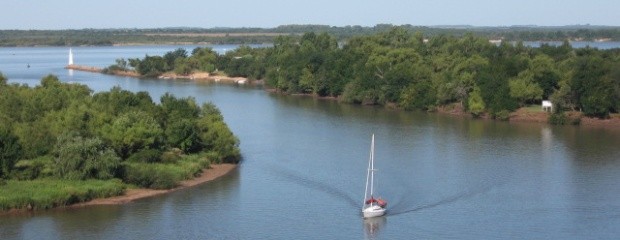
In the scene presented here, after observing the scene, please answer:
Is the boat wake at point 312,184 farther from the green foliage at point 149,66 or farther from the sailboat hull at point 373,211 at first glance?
the green foliage at point 149,66

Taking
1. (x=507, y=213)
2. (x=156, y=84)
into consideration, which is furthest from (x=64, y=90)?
(x=156, y=84)

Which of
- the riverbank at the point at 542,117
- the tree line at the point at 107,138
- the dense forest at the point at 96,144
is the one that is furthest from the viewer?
the riverbank at the point at 542,117

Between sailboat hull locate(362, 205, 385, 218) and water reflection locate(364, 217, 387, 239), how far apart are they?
3.7 inches

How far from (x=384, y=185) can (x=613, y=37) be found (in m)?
113

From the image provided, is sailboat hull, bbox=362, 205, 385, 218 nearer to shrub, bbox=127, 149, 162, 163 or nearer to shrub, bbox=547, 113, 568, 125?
shrub, bbox=127, 149, 162, 163

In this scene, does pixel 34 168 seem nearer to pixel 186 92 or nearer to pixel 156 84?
pixel 186 92

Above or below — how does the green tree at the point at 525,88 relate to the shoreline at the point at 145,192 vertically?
above

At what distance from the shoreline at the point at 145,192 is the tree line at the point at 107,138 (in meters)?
0.24

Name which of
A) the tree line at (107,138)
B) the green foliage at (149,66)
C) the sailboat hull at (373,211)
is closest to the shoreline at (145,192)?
the tree line at (107,138)

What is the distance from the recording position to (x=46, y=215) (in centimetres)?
2234

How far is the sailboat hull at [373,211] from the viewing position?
22.1 m

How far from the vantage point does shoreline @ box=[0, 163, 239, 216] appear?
2309cm

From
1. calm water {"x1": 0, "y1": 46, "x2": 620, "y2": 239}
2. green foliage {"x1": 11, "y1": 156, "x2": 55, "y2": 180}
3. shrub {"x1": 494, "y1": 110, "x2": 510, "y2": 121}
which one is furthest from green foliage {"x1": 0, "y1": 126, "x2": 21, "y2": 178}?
shrub {"x1": 494, "y1": 110, "x2": 510, "y2": 121}

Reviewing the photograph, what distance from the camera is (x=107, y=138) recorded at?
88.1 ft
